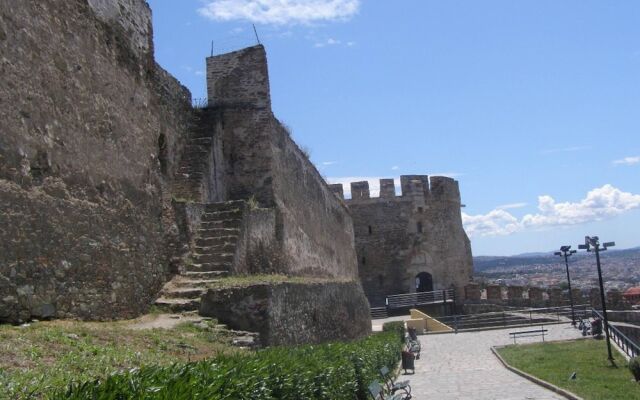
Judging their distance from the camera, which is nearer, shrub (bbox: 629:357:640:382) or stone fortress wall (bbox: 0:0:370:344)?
stone fortress wall (bbox: 0:0:370:344)

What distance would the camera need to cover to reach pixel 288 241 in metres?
20.1

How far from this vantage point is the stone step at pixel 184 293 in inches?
481

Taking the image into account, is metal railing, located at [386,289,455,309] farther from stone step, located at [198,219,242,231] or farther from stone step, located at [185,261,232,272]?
stone step, located at [185,261,232,272]

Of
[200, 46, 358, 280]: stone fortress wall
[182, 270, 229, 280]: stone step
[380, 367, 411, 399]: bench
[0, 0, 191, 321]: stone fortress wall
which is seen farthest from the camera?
[200, 46, 358, 280]: stone fortress wall

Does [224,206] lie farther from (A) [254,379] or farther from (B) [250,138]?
(A) [254,379]

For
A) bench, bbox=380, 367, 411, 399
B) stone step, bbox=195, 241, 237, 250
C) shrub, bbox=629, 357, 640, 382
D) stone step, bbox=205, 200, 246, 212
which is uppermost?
stone step, bbox=205, 200, 246, 212

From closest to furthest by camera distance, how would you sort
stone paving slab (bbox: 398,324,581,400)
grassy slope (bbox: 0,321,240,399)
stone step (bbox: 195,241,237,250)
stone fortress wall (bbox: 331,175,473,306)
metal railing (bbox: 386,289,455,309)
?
grassy slope (bbox: 0,321,240,399) → stone paving slab (bbox: 398,324,581,400) → stone step (bbox: 195,241,237,250) → metal railing (bbox: 386,289,455,309) → stone fortress wall (bbox: 331,175,473,306)

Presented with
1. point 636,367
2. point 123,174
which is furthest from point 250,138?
point 636,367

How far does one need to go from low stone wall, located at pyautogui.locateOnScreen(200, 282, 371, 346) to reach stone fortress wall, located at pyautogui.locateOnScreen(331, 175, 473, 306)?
1035 inches

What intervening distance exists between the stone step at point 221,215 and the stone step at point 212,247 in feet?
2.33

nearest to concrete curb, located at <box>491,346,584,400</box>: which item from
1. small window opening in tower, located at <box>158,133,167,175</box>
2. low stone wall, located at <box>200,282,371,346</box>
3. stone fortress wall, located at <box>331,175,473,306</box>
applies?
low stone wall, located at <box>200,282,371,346</box>

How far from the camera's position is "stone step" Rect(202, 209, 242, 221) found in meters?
15.0

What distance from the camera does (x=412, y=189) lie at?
1702 inches

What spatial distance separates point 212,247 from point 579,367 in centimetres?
850
